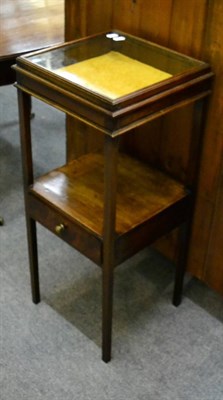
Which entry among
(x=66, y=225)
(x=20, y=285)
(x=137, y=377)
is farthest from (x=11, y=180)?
(x=137, y=377)

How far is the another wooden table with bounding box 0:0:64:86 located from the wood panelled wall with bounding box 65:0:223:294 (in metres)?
0.24

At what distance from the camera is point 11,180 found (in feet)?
8.09

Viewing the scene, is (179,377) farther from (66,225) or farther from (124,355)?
(66,225)

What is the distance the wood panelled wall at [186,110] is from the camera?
1.45 meters

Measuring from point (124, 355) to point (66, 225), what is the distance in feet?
1.52

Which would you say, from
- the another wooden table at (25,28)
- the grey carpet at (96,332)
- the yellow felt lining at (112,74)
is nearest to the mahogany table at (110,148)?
the yellow felt lining at (112,74)

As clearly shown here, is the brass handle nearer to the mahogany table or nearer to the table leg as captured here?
the mahogany table

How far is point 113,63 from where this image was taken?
148cm

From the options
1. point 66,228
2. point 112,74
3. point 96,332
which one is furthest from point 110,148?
point 96,332

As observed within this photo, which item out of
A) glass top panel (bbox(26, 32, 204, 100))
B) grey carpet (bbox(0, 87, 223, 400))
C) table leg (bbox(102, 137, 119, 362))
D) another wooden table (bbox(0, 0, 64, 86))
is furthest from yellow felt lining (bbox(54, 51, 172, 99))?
grey carpet (bbox(0, 87, 223, 400))

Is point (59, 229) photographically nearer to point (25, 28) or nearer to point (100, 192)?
point (100, 192)

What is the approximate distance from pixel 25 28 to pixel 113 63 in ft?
2.75

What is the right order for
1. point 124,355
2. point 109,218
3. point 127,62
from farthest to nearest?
1. point 124,355
2. point 127,62
3. point 109,218

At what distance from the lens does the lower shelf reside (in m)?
1.49
